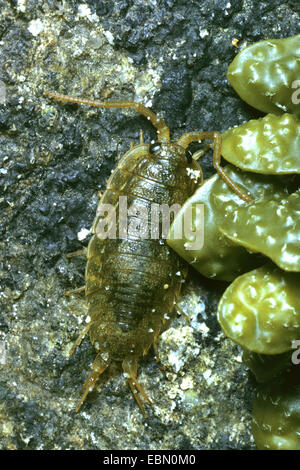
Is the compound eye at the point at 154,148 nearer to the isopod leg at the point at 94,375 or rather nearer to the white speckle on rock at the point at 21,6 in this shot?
the white speckle on rock at the point at 21,6

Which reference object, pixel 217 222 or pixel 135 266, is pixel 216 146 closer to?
pixel 217 222

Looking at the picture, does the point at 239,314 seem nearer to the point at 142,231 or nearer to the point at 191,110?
the point at 142,231

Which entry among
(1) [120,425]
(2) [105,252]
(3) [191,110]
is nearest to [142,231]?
(2) [105,252]

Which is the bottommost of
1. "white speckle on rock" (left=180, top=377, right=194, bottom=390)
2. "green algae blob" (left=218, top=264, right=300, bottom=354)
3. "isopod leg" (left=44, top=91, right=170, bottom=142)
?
"white speckle on rock" (left=180, top=377, right=194, bottom=390)

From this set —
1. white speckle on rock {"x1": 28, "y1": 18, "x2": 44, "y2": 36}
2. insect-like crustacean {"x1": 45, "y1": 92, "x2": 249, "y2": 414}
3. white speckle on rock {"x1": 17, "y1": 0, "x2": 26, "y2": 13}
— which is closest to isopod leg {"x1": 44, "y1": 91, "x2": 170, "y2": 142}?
insect-like crustacean {"x1": 45, "y1": 92, "x2": 249, "y2": 414}

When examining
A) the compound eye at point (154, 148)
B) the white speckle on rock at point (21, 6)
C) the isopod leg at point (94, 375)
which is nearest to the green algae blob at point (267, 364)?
the isopod leg at point (94, 375)

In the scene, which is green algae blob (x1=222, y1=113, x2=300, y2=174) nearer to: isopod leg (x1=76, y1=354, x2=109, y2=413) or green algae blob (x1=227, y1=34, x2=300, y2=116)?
green algae blob (x1=227, y1=34, x2=300, y2=116)
